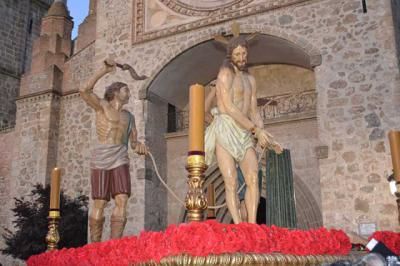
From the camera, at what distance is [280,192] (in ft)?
15.8

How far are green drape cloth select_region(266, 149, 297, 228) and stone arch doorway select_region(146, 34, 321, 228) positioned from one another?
6131 mm

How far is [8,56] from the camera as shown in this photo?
19797 mm

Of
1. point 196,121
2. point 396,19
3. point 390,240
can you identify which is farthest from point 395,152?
point 396,19

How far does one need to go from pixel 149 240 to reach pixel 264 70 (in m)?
9.99

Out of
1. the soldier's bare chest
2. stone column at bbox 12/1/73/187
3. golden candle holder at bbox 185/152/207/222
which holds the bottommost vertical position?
golden candle holder at bbox 185/152/207/222

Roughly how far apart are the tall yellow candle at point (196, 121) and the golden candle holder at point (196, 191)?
6 cm

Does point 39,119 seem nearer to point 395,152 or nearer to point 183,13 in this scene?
point 183,13

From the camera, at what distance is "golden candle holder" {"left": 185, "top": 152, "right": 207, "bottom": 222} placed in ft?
11.0

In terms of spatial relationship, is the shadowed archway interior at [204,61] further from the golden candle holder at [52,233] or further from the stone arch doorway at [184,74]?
the golden candle holder at [52,233]

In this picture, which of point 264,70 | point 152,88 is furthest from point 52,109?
point 264,70

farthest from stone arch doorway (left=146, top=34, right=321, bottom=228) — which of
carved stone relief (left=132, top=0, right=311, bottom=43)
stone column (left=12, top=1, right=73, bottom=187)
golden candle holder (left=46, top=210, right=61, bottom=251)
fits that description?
golden candle holder (left=46, top=210, right=61, bottom=251)

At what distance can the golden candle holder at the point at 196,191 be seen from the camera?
3.36 meters

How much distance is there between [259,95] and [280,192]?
26.1 ft

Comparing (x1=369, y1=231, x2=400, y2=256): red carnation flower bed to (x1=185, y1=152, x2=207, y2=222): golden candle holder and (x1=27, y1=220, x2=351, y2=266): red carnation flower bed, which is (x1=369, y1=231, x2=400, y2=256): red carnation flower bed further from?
(x1=185, y1=152, x2=207, y2=222): golden candle holder
